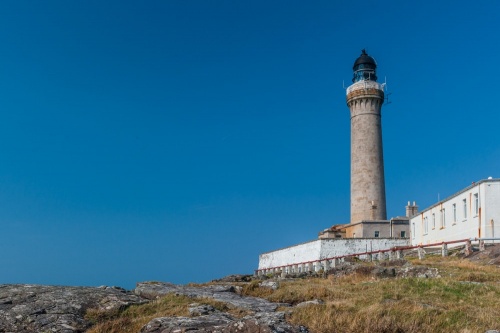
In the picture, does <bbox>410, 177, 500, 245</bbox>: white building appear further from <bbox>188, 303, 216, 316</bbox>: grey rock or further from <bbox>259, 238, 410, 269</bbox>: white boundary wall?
<bbox>188, 303, 216, 316</bbox>: grey rock

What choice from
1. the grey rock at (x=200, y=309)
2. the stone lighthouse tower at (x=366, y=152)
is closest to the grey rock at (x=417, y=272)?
the grey rock at (x=200, y=309)

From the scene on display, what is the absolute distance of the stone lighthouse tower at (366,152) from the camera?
179 ft

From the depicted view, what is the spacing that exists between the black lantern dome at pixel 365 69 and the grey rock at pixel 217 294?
47.1 metres

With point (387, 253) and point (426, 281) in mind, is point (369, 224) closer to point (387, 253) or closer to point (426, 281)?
point (387, 253)

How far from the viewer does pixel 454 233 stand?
1442 inches

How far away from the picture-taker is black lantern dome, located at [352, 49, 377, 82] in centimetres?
6003

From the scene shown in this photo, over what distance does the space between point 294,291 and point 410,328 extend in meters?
5.43

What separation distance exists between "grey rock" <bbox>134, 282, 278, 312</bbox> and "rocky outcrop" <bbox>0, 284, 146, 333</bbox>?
57 centimetres

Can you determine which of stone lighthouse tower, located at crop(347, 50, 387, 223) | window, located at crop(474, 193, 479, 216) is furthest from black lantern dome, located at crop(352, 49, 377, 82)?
window, located at crop(474, 193, 479, 216)

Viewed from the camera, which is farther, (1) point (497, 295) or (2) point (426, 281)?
(2) point (426, 281)

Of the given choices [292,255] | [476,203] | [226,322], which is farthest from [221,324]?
[292,255]

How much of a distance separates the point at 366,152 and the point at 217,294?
138 ft

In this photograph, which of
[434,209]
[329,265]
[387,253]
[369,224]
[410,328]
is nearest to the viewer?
[410,328]

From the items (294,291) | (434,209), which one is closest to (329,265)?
(434,209)
